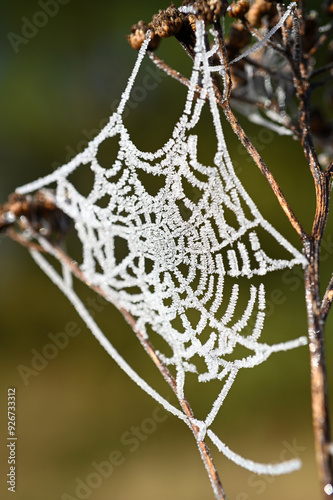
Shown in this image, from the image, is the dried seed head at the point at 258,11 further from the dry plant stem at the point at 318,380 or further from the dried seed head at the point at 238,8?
the dry plant stem at the point at 318,380

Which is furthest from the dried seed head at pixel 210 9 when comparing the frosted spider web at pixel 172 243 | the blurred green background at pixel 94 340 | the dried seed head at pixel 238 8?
the blurred green background at pixel 94 340

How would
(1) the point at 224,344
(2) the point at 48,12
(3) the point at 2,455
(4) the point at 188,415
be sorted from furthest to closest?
1. (2) the point at 48,12
2. (3) the point at 2,455
3. (1) the point at 224,344
4. (4) the point at 188,415

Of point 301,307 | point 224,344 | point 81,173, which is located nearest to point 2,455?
point 81,173

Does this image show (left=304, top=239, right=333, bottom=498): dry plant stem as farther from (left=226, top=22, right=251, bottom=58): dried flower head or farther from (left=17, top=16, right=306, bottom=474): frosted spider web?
(left=226, top=22, right=251, bottom=58): dried flower head

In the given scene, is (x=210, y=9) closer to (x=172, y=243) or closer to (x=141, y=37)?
(x=141, y=37)

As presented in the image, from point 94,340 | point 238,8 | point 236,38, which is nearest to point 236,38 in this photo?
point 236,38

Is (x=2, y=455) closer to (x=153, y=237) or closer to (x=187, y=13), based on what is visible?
(x=153, y=237)
